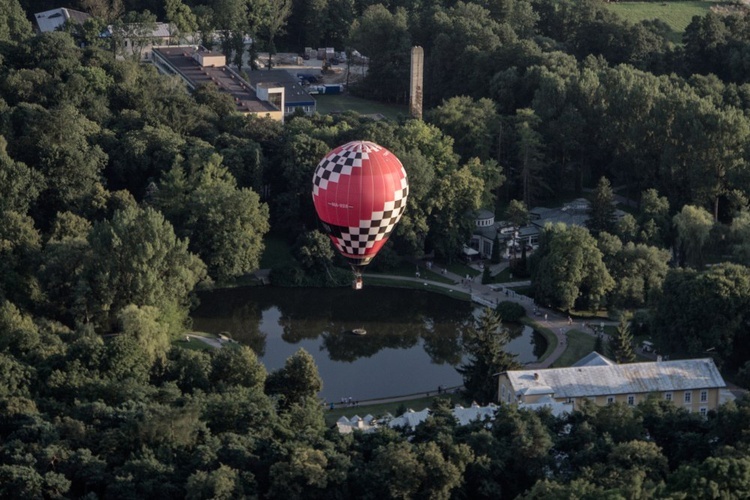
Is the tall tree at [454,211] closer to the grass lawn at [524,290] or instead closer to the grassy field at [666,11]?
the grass lawn at [524,290]

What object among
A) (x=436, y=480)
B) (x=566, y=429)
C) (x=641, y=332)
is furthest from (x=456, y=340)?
(x=436, y=480)

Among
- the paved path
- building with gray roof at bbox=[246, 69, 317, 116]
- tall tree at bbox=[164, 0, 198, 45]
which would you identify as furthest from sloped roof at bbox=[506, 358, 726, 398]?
tall tree at bbox=[164, 0, 198, 45]

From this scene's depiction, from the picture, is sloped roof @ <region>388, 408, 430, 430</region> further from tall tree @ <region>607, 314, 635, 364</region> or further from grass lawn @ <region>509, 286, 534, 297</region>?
grass lawn @ <region>509, 286, 534, 297</region>

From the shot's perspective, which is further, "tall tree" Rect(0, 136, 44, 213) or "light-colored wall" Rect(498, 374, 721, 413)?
"tall tree" Rect(0, 136, 44, 213)

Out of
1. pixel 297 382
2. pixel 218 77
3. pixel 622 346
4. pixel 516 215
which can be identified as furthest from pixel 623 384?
pixel 218 77

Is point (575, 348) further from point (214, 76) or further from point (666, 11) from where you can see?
point (666, 11)
